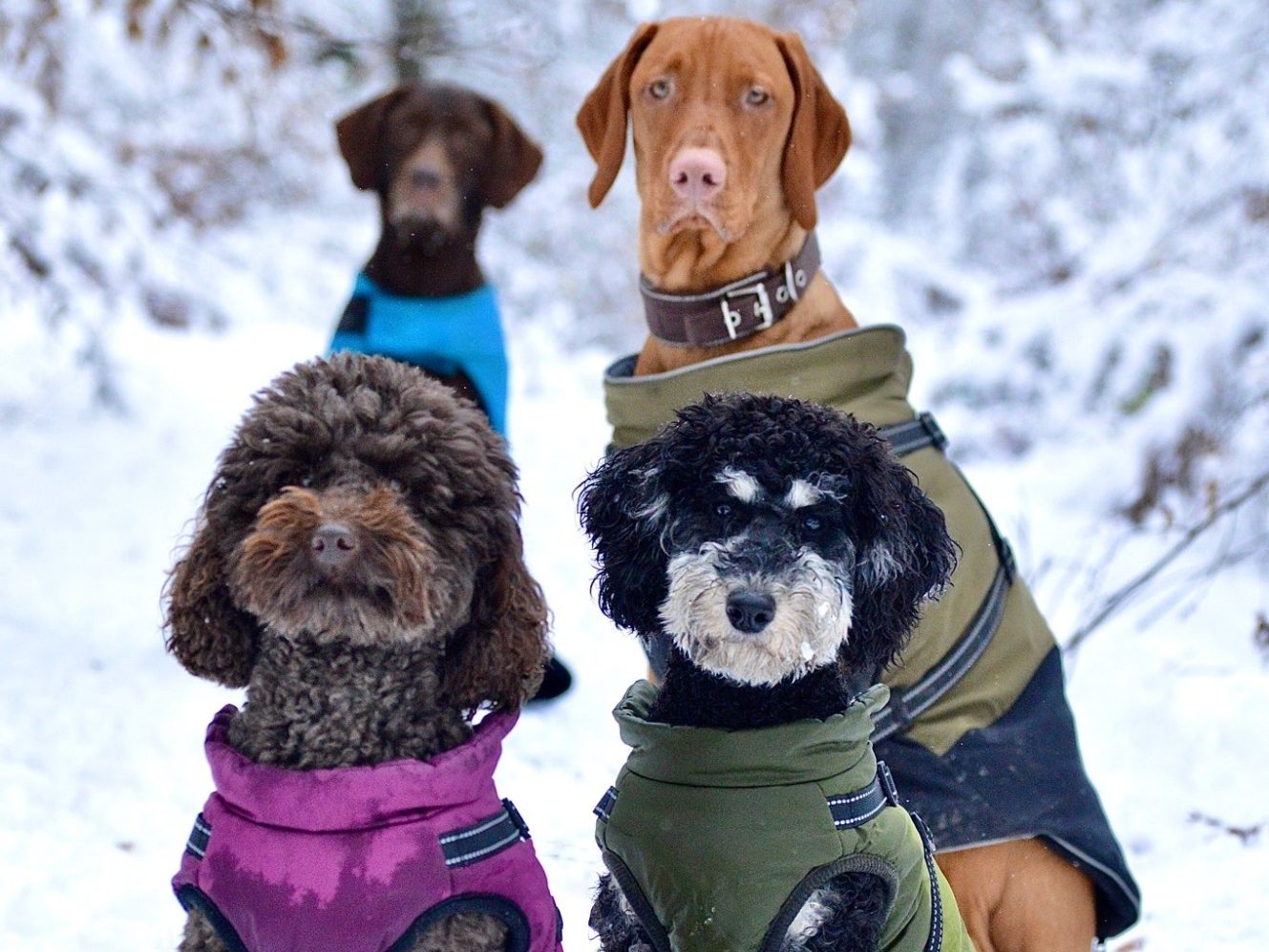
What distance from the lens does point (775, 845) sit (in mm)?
2406

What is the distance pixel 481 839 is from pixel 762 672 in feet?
2.06

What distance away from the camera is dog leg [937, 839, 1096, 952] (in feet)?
10.1

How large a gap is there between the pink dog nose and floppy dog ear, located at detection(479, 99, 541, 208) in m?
1.81

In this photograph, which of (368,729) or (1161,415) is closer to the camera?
(368,729)

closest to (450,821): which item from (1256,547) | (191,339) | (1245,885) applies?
(1245,885)

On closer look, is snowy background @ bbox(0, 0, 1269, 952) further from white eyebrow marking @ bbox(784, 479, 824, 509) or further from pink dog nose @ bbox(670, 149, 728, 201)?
pink dog nose @ bbox(670, 149, 728, 201)

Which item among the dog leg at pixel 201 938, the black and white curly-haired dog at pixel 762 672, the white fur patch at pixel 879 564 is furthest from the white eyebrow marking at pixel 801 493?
the dog leg at pixel 201 938

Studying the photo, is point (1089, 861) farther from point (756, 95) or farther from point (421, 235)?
point (421, 235)

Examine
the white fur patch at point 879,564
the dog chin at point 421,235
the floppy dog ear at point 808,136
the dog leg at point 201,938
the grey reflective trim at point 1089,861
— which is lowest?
the grey reflective trim at point 1089,861

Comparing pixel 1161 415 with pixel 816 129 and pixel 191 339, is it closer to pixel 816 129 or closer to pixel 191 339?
pixel 816 129

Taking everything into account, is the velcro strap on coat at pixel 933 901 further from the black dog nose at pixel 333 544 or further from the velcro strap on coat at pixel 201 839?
the velcro strap on coat at pixel 201 839

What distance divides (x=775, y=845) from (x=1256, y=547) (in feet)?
17.9

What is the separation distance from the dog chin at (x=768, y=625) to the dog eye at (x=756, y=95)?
1.61 m

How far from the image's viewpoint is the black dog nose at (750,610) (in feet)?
7.65
